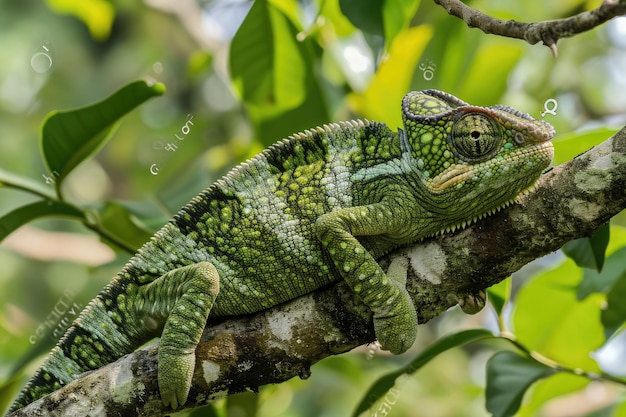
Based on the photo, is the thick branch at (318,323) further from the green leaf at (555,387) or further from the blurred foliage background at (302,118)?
the green leaf at (555,387)

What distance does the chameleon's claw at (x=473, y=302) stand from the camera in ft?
7.35

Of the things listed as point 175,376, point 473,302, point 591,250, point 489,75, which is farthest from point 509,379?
point 489,75

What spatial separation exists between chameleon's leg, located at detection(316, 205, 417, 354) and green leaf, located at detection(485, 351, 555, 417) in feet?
1.41

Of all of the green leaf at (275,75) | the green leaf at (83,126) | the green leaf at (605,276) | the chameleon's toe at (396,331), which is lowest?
the green leaf at (605,276)

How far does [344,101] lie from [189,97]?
11.9ft

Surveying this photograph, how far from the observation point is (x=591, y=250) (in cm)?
233

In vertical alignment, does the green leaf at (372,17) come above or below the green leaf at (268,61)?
below

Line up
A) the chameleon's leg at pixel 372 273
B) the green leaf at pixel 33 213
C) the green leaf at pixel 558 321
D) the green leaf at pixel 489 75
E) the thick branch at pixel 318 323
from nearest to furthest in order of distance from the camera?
the thick branch at pixel 318 323, the chameleon's leg at pixel 372 273, the green leaf at pixel 33 213, the green leaf at pixel 558 321, the green leaf at pixel 489 75

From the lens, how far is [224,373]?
7.42 ft

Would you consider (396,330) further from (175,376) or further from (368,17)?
(368,17)

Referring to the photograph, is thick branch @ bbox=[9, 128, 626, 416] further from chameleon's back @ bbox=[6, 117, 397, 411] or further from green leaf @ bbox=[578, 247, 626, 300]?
green leaf @ bbox=[578, 247, 626, 300]

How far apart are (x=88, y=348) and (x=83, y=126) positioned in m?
0.74

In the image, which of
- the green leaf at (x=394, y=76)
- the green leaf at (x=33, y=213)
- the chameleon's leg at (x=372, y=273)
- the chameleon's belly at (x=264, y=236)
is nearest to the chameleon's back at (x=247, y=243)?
the chameleon's belly at (x=264, y=236)

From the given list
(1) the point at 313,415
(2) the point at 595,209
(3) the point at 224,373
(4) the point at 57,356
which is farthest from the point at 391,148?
(1) the point at 313,415
